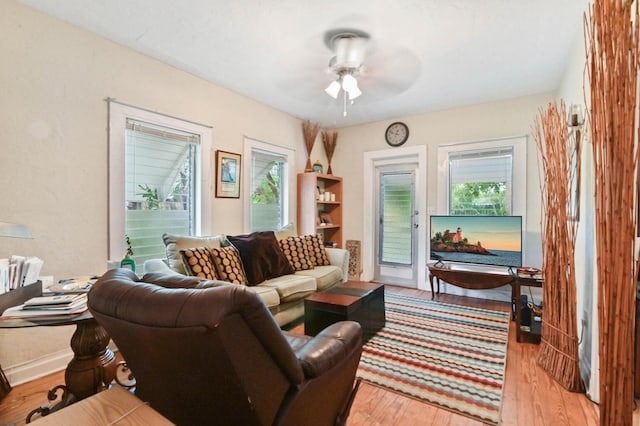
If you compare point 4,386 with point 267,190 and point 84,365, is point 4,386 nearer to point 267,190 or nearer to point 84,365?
point 84,365

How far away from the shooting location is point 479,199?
→ 404cm

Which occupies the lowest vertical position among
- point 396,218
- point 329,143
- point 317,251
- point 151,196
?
point 317,251

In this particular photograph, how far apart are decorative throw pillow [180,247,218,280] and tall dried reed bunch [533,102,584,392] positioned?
2553 millimetres

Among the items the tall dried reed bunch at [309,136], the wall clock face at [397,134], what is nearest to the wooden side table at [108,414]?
the tall dried reed bunch at [309,136]

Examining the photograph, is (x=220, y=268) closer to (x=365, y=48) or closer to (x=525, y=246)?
(x=365, y=48)

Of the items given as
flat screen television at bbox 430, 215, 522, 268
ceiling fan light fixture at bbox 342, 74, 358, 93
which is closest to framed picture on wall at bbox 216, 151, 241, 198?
ceiling fan light fixture at bbox 342, 74, 358, 93

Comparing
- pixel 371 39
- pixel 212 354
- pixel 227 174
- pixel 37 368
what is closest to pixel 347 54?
pixel 371 39

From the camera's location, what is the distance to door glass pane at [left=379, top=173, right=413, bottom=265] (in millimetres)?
4633

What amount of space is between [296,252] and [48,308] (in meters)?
2.37

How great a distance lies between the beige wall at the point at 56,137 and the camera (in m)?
2.05

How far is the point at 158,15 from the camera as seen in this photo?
2209mm

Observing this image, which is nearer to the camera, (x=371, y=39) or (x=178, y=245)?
(x=371, y=39)

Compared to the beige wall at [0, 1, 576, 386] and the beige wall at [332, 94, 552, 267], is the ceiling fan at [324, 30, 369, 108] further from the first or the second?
the beige wall at [332, 94, 552, 267]

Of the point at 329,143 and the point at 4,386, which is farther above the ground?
the point at 329,143
